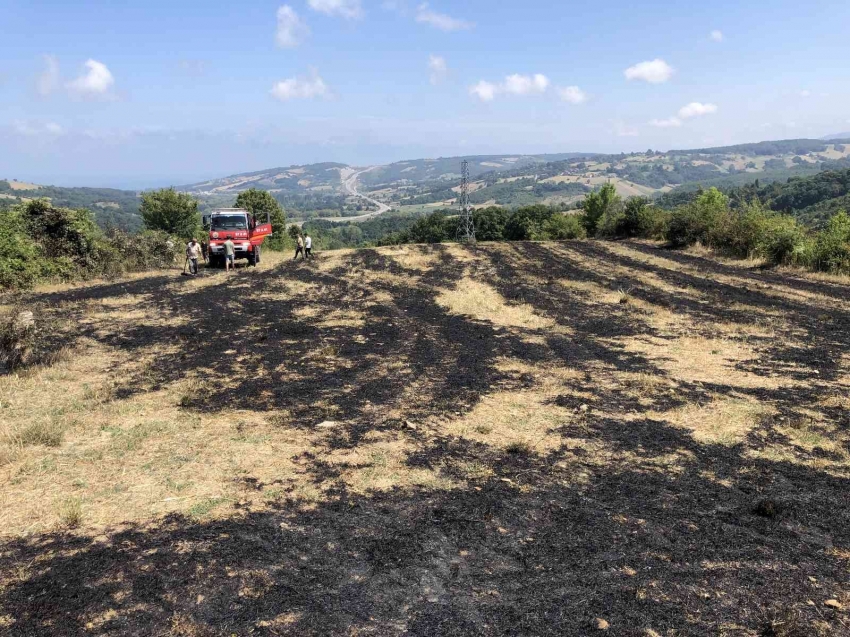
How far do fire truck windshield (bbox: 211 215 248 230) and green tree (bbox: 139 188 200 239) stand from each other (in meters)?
36.6

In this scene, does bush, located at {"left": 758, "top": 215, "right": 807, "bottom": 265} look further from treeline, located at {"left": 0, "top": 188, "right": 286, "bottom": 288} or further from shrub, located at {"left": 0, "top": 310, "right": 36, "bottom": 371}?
treeline, located at {"left": 0, "top": 188, "right": 286, "bottom": 288}

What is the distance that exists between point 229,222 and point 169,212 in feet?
134

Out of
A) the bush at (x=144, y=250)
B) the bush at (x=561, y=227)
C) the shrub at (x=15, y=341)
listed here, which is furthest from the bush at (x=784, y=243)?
the bush at (x=561, y=227)

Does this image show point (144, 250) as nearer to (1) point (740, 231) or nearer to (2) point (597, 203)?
(1) point (740, 231)

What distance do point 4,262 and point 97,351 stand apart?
462 inches

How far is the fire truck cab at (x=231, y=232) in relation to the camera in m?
25.9

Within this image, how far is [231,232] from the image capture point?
26188 mm

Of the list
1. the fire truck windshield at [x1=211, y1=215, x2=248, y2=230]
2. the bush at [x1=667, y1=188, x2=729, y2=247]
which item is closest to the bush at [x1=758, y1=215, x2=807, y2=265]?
the bush at [x1=667, y1=188, x2=729, y2=247]

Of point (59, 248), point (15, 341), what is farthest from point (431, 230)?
point (15, 341)

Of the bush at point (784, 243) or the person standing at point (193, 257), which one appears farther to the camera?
the person standing at point (193, 257)

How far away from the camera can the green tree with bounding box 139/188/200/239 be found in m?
59.3

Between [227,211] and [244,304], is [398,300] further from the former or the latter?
[227,211]

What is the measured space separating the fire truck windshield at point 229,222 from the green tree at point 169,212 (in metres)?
36.6

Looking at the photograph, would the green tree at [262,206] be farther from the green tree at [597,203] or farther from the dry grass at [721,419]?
the dry grass at [721,419]
